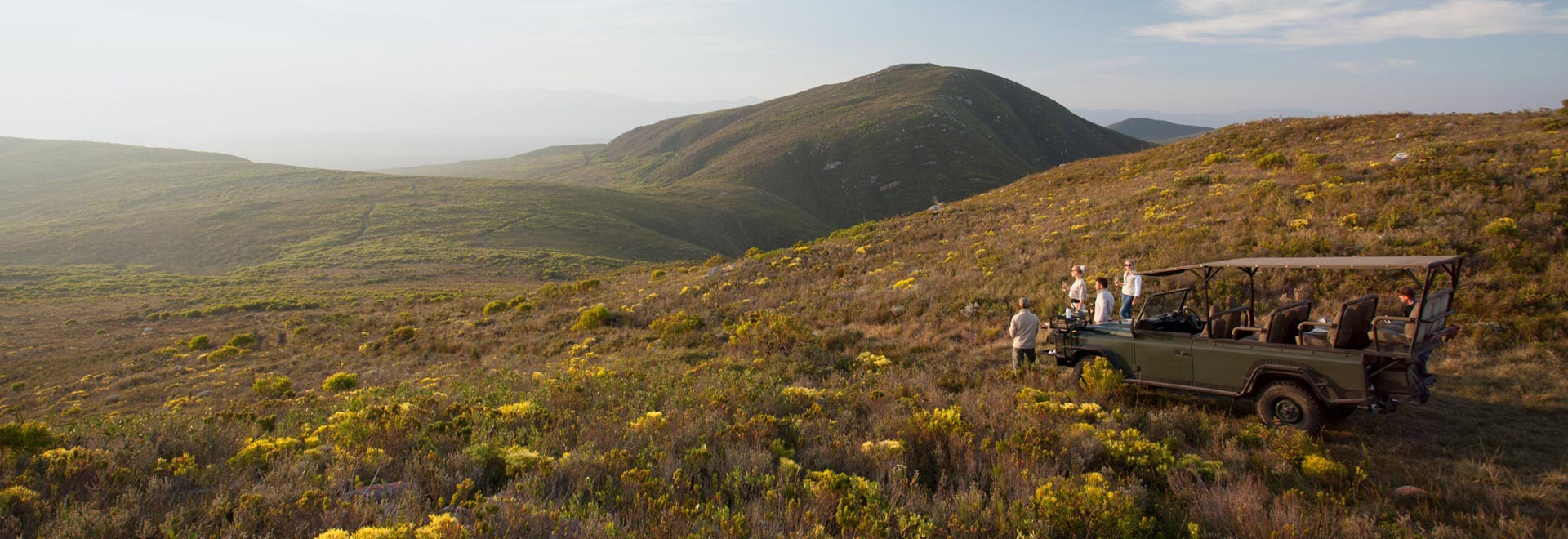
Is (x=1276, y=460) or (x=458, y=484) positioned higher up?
(x=458, y=484)

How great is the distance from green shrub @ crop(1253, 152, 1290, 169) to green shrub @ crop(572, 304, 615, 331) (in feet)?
81.8

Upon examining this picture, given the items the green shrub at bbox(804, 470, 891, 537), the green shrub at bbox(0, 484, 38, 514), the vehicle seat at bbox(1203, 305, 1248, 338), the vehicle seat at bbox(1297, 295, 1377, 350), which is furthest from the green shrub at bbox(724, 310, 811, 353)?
the green shrub at bbox(0, 484, 38, 514)

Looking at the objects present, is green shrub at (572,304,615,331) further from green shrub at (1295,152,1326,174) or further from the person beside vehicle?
green shrub at (1295,152,1326,174)

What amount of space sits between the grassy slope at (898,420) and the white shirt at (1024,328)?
622 millimetres

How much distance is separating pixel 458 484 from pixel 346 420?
2764mm

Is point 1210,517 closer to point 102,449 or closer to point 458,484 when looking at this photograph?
point 458,484

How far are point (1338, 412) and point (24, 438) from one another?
13354mm

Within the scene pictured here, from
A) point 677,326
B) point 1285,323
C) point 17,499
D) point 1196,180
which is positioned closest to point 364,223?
point 677,326

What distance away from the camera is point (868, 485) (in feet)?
16.5

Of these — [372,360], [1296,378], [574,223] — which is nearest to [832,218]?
Result: [574,223]

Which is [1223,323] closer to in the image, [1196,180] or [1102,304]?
[1102,304]

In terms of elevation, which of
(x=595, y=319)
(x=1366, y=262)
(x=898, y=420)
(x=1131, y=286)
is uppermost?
(x=1366, y=262)

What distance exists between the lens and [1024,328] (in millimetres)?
9688

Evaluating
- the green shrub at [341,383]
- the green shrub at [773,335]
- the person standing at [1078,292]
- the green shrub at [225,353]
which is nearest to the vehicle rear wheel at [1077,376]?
the person standing at [1078,292]
